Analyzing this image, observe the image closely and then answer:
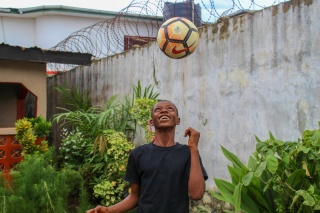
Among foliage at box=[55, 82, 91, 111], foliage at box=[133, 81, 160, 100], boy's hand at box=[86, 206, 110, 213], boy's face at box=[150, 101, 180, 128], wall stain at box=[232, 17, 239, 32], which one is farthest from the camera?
foliage at box=[55, 82, 91, 111]

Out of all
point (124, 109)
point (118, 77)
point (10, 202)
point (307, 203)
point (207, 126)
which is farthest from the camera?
point (118, 77)

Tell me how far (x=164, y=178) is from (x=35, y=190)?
2.23 meters

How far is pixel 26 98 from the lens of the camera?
36.8ft

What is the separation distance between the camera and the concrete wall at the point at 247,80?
444 cm

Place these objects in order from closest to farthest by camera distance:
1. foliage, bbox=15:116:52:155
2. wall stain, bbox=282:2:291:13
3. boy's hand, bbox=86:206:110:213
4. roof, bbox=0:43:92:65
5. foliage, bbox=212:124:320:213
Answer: boy's hand, bbox=86:206:110:213 → foliage, bbox=212:124:320:213 → wall stain, bbox=282:2:291:13 → foliage, bbox=15:116:52:155 → roof, bbox=0:43:92:65

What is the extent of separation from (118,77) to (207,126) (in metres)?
2.72

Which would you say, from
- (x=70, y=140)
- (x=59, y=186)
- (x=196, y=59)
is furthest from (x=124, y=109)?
(x=59, y=186)

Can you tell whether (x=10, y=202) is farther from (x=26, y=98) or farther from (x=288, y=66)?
(x=26, y=98)

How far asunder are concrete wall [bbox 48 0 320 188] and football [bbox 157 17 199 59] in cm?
62

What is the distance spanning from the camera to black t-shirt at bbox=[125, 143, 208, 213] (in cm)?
261

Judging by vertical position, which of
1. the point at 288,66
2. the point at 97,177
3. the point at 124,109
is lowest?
the point at 97,177

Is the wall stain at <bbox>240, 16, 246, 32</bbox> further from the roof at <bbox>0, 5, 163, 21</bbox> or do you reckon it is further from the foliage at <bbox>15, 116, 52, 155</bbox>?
the roof at <bbox>0, 5, 163, 21</bbox>

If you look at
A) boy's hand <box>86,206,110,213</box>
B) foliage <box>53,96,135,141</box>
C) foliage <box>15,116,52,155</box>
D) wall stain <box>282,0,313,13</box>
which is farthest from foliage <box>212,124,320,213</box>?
foliage <box>15,116,52,155</box>

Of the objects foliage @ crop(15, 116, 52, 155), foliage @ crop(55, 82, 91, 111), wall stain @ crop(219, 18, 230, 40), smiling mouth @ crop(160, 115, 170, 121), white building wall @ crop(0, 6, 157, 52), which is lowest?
foliage @ crop(15, 116, 52, 155)
